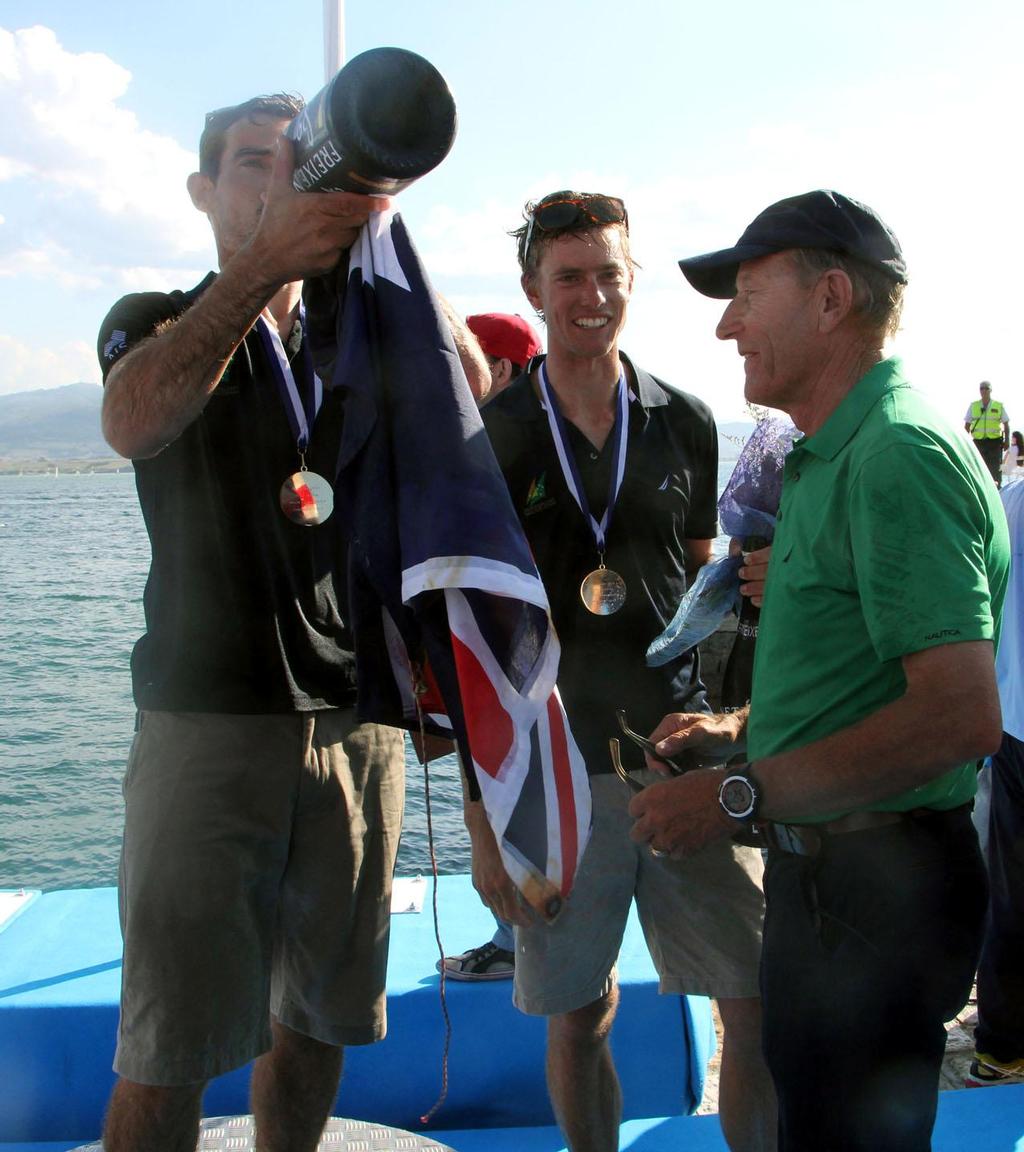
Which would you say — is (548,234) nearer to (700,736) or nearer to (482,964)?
(700,736)

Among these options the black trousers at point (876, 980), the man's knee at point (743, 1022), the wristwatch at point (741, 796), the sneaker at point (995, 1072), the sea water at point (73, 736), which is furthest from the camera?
the sea water at point (73, 736)

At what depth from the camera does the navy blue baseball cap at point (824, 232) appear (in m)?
1.95

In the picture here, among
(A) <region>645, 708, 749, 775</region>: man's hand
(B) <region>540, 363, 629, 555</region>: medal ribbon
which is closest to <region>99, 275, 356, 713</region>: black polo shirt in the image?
(B) <region>540, 363, 629, 555</region>: medal ribbon

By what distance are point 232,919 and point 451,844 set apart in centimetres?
698

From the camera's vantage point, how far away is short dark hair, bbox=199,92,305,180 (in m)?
2.45

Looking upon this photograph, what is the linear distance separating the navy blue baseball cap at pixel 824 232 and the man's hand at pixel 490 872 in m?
1.19

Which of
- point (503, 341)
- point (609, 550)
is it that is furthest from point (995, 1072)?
point (503, 341)

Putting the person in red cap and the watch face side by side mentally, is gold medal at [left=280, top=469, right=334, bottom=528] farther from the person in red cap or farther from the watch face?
the person in red cap

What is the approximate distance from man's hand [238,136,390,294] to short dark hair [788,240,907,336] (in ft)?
2.60

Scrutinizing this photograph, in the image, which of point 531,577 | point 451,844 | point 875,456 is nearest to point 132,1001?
point 531,577

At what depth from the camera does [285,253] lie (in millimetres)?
1880

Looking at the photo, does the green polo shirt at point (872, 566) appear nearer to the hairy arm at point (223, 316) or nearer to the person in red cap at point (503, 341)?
the hairy arm at point (223, 316)

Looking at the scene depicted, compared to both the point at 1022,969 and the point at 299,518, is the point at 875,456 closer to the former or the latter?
the point at 299,518

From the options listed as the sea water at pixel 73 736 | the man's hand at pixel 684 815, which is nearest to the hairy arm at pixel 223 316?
the sea water at pixel 73 736
